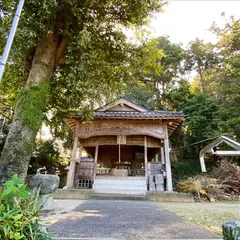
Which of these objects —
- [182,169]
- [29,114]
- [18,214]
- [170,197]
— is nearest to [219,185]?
[170,197]

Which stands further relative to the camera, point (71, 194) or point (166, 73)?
point (166, 73)

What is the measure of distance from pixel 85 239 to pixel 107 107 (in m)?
8.57

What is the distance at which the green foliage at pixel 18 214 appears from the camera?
104 cm

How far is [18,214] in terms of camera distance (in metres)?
1.11

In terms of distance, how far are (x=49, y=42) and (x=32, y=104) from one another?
2.04 m

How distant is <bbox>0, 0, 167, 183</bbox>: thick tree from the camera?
4.34m

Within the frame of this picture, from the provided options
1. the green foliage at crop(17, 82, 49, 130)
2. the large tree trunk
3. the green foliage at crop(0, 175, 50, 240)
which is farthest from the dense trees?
the green foliage at crop(0, 175, 50, 240)

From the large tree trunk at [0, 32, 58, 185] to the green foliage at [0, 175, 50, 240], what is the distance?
315 cm

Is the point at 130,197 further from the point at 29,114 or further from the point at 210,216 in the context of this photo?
the point at 29,114

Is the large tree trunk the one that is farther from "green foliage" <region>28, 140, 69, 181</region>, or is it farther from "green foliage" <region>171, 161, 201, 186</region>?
"green foliage" <region>171, 161, 201, 186</region>

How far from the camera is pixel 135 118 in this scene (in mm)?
9102

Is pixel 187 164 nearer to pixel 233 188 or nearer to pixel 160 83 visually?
pixel 233 188

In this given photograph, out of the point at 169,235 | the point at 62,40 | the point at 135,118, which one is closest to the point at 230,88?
the point at 135,118

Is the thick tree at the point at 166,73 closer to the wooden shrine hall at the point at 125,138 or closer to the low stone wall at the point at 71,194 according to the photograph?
the wooden shrine hall at the point at 125,138
